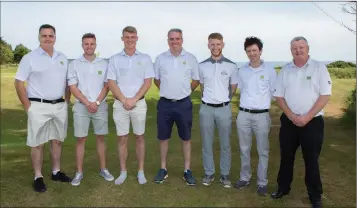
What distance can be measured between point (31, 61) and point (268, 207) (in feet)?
13.2

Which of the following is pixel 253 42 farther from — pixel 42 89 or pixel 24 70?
pixel 24 70

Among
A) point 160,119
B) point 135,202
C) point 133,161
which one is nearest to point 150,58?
point 160,119

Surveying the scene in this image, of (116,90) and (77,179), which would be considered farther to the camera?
(77,179)

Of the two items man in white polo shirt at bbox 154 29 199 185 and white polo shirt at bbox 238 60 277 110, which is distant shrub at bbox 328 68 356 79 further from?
man in white polo shirt at bbox 154 29 199 185

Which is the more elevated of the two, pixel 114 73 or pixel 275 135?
pixel 114 73

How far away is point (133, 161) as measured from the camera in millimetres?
7602

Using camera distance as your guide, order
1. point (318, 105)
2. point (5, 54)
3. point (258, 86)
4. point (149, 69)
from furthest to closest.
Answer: point (5, 54), point (149, 69), point (258, 86), point (318, 105)

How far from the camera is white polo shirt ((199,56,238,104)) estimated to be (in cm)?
562

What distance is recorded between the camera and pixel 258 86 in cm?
538

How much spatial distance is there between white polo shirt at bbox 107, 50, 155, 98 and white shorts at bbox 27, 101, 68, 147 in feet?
3.24

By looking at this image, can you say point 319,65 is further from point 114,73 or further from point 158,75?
point 114,73

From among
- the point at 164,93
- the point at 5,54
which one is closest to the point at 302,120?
the point at 164,93

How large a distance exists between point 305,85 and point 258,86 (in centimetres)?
65

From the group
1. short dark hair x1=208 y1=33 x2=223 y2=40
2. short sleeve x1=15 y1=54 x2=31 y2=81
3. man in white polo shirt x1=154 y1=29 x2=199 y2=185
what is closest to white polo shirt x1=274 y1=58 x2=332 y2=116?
short dark hair x1=208 y1=33 x2=223 y2=40
